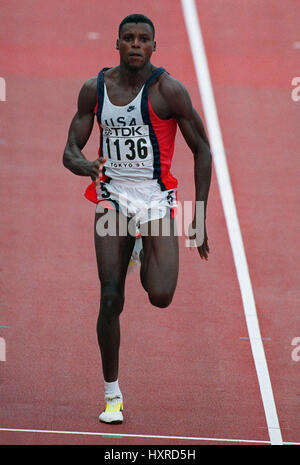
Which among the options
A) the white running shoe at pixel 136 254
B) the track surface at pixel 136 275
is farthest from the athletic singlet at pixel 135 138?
the track surface at pixel 136 275

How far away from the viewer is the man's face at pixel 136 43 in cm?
674

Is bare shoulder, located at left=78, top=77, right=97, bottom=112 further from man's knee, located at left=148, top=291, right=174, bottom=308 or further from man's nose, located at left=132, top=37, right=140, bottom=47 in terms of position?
man's knee, located at left=148, top=291, right=174, bottom=308

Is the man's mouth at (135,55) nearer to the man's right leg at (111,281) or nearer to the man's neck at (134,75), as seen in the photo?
the man's neck at (134,75)

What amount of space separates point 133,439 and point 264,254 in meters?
4.60

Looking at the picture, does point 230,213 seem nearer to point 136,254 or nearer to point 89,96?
point 136,254

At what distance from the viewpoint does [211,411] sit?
24.0 feet

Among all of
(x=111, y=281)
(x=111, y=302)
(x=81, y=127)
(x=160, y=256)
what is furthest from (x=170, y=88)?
(x=111, y=302)

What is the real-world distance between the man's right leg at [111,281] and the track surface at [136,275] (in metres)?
0.54

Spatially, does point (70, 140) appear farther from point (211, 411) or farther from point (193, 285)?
point (193, 285)

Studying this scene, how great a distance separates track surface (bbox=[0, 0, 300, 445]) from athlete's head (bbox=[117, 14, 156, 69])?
2.66 metres

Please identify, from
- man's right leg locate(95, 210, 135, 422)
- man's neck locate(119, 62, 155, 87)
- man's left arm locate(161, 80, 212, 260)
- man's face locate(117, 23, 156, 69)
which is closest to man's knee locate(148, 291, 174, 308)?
man's right leg locate(95, 210, 135, 422)

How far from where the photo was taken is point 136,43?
22.1 ft
